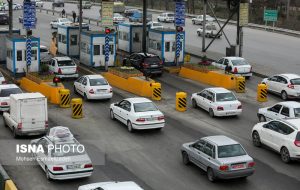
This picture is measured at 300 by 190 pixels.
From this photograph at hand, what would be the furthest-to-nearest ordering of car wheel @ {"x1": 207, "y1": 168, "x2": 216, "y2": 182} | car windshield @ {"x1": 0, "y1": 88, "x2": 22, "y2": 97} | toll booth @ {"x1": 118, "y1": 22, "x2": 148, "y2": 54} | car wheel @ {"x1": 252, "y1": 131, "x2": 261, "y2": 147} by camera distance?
toll booth @ {"x1": 118, "y1": 22, "x2": 148, "y2": 54}, car windshield @ {"x1": 0, "y1": 88, "x2": 22, "y2": 97}, car wheel @ {"x1": 252, "y1": 131, "x2": 261, "y2": 147}, car wheel @ {"x1": 207, "y1": 168, "x2": 216, "y2": 182}

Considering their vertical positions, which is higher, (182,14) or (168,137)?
(182,14)

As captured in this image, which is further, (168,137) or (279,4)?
(279,4)

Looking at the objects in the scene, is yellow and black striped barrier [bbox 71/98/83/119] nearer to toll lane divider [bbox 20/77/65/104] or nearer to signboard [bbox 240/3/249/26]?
toll lane divider [bbox 20/77/65/104]

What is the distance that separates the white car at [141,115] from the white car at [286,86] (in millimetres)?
10660

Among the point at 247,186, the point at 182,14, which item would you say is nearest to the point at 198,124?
the point at 247,186

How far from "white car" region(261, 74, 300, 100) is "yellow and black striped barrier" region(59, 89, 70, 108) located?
42.0 ft

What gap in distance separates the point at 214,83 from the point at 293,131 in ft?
52.5

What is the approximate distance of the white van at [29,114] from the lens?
22.9 m

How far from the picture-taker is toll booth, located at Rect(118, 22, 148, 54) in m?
48.4

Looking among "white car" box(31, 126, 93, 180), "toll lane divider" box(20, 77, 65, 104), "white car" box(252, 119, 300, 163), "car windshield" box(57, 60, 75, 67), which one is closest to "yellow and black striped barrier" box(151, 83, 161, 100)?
"toll lane divider" box(20, 77, 65, 104)

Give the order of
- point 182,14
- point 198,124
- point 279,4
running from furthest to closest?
point 279,4 → point 182,14 → point 198,124

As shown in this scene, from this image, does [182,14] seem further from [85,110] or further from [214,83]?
[85,110]

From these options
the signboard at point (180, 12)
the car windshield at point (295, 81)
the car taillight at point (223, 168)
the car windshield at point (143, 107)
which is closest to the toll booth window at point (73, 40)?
the signboard at point (180, 12)

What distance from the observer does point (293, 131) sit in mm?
20312
